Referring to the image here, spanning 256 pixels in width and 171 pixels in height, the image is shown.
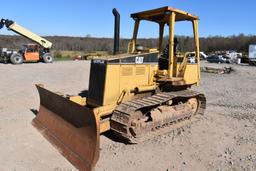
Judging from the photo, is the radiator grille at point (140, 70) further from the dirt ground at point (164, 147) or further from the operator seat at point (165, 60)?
the dirt ground at point (164, 147)

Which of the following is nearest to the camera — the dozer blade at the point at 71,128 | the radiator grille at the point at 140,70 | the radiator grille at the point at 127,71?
the dozer blade at the point at 71,128

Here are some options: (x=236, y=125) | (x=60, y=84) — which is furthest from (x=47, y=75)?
(x=236, y=125)

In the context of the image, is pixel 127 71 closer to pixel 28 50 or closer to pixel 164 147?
pixel 164 147

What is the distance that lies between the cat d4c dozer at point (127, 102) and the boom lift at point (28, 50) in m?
17.4

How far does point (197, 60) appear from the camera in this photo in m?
7.78

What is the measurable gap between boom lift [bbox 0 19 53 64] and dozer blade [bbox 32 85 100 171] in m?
17.5

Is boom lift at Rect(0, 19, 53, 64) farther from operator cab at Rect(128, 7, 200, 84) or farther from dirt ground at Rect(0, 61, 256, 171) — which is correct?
operator cab at Rect(128, 7, 200, 84)

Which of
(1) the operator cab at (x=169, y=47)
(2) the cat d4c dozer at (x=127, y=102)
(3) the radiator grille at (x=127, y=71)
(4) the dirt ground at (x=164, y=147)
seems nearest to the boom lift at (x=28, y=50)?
(4) the dirt ground at (x=164, y=147)

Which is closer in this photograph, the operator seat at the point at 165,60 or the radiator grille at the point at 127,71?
the radiator grille at the point at 127,71

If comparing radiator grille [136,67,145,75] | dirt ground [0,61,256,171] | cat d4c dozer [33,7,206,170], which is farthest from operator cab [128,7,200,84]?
dirt ground [0,61,256,171]

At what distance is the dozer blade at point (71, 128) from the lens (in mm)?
4934

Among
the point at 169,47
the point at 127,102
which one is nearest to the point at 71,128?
the point at 127,102

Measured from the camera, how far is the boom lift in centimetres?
2262

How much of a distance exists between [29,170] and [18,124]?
8.85 ft
